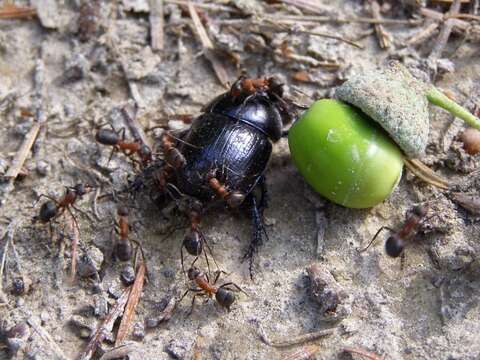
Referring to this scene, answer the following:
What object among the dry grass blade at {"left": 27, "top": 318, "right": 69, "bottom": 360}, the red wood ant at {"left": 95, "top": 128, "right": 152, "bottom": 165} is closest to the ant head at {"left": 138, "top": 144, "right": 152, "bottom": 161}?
the red wood ant at {"left": 95, "top": 128, "right": 152, "bottom": 165}

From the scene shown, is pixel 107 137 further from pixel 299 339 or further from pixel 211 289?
pixel 299 339

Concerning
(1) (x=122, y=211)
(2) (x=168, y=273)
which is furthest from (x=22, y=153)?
(2) (x=168, y=273)

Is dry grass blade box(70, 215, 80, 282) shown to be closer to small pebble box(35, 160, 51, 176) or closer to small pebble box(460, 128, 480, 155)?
small pebble box(35, 160, 51, 176)

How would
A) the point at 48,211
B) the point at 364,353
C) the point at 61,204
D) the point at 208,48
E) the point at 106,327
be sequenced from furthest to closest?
the point at 208,48
the point at 61,204
the point at 48,211
the point at 106,327
the point at 364,353

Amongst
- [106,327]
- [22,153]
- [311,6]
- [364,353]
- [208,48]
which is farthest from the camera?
[311,6]

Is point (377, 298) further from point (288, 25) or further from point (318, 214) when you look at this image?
point (288, 25)

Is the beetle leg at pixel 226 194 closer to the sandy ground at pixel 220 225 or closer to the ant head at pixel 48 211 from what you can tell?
the sandy ground at pixel 220 225
